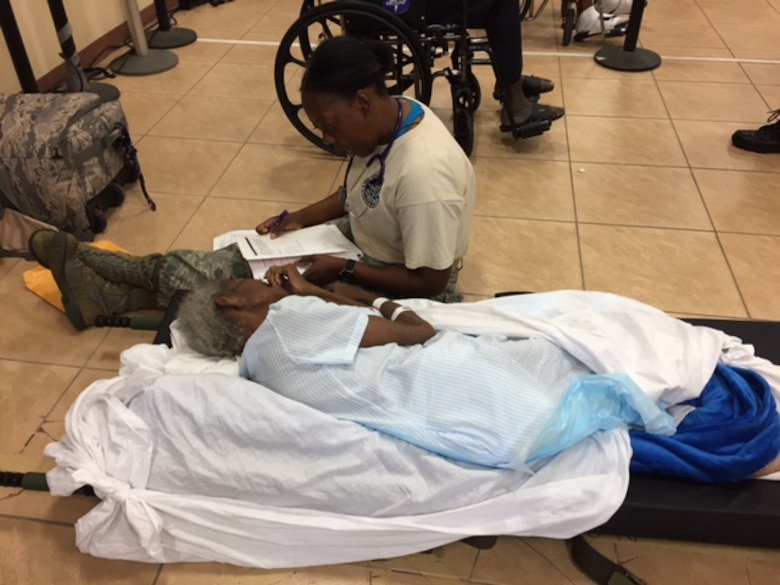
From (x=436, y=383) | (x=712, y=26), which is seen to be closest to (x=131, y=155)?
(x=436, y=383)

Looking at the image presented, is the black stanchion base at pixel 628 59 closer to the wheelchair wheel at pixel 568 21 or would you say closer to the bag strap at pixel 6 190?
the wheelchair wheel at pixel 568 21

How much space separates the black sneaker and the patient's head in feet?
6.89

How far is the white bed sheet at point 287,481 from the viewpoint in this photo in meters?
1.16

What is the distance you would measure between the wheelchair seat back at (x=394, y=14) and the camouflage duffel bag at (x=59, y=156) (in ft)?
2.89

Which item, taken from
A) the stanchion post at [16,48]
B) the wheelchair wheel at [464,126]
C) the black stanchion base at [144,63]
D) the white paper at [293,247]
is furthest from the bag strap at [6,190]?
the wheelchair wheel at [464,126]

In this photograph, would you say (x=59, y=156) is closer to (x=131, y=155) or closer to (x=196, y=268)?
(x=131, y=155)

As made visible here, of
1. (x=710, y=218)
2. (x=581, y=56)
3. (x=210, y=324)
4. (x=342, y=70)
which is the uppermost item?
(x=342, y=70)

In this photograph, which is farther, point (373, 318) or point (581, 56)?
point (581, 56)

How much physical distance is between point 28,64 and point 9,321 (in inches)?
54.3

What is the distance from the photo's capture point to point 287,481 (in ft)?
3.84

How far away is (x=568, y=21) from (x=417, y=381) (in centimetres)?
283

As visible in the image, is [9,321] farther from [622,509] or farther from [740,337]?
[740,337]

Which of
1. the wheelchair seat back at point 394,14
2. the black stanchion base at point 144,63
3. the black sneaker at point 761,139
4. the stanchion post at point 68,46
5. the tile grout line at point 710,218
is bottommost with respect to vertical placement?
the tile grout line at point 710,218

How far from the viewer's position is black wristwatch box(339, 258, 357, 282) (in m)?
1.55
